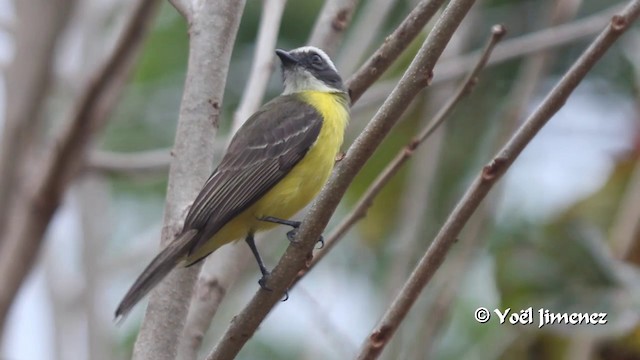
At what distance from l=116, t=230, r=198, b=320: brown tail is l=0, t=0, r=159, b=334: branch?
1417mm

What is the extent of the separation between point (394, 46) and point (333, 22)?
0.42m

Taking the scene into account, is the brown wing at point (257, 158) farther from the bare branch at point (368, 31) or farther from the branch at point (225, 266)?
the bare branch at point (368, 31)

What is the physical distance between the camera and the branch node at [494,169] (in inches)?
95.2

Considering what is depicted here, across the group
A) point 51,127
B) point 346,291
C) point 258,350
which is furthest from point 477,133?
point 51,127

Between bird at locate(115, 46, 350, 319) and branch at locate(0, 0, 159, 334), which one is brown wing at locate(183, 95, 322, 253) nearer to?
bird at locate(115, 46, 350, 319)

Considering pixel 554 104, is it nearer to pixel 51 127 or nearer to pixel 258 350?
pixel 258 350

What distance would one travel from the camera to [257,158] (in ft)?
→ 12.4

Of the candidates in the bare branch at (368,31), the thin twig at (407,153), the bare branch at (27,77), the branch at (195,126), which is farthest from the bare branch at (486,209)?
the bare branch at (27,77)

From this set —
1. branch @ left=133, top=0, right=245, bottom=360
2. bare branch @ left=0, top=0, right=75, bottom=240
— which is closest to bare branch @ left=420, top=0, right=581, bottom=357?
branch @ left=133, top=0, right=245, bottom=360

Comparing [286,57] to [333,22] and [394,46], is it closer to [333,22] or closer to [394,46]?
[333,22]

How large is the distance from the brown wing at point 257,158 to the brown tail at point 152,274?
143 millimetres

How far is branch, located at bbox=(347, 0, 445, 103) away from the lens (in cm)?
290

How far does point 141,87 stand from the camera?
7184 mm

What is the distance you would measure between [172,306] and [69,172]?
5.59 ft
